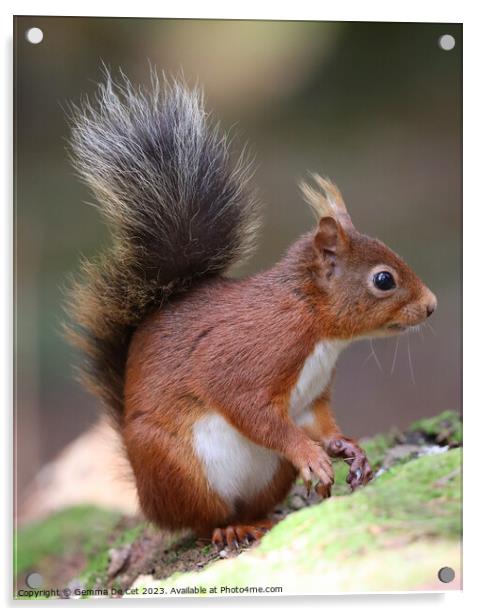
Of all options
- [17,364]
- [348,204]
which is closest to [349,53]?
[348,204]

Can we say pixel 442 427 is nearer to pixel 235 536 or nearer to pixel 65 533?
pixel 235 536

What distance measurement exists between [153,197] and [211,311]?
0.29m

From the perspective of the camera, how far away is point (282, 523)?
1885 millimetres

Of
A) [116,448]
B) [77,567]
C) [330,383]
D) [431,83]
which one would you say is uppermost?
[431,83]

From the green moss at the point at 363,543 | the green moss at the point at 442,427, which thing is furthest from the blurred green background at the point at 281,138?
the green moss at the point at 363,543

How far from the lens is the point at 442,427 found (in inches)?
95.7

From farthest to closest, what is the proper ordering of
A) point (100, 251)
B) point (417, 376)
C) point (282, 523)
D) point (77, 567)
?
point (77, 567)
point (417, 376)
point (100, 251)
point (282, 523)

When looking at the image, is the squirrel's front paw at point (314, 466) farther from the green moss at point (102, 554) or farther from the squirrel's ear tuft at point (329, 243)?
the green moss at point (102, 554)

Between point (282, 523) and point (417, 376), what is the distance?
550mm

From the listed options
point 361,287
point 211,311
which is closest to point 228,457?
point 211,311

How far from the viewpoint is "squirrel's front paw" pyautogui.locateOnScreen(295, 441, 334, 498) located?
69.4 inches

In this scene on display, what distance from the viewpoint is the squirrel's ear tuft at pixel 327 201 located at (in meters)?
1.93

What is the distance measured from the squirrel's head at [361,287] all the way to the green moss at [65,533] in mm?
1078
